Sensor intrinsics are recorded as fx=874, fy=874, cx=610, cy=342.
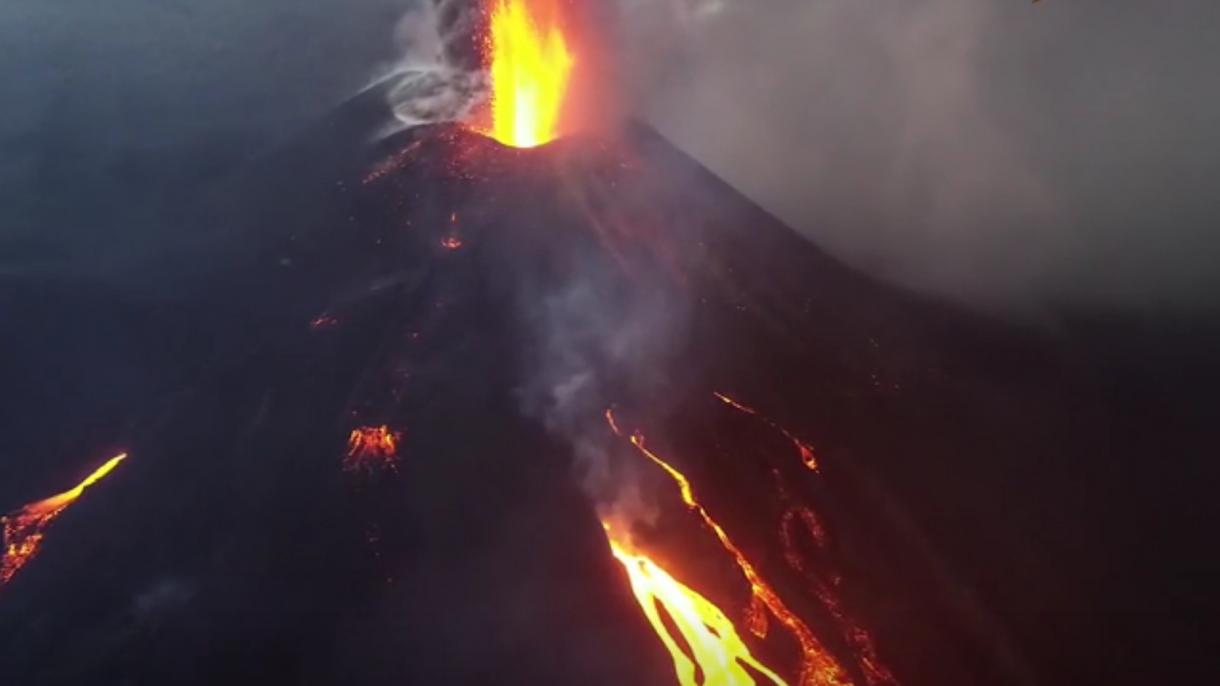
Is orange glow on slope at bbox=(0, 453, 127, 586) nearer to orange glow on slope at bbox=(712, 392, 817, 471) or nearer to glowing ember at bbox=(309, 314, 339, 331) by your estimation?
glowing ember at bbox=(309, 314, 339, 331)

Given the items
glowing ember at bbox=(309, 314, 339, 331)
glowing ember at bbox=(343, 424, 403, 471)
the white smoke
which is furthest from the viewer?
the white smoke

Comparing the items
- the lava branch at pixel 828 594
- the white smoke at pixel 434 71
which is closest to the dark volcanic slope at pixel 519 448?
the lava branch at pixel 828 594

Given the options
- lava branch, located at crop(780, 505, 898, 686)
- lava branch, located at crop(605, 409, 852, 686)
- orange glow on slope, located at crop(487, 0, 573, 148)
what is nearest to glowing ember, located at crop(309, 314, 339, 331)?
lava branch, located at crop(605, 409, 852, 686)

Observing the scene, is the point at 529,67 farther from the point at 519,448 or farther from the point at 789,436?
the point at 789,436

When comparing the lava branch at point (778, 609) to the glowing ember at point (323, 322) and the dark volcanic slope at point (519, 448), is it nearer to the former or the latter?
the dark volcanic slope at point (519, 448)

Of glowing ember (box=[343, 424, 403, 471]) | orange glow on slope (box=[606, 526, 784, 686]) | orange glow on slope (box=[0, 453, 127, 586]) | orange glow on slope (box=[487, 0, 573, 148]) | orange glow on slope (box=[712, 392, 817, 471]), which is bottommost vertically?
orange glow on slope (box=[0, 453, 127, 586])

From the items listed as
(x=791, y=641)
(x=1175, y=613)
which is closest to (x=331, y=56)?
(x=791, y=641)
